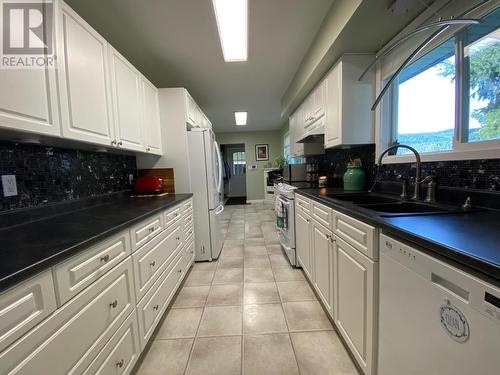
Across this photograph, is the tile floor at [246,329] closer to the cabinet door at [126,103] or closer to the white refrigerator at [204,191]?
the white refrigerator at [204,191]

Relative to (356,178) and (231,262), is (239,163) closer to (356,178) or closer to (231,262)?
(231,262)

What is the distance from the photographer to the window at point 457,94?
3.56ft

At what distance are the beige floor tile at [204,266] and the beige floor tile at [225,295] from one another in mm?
432

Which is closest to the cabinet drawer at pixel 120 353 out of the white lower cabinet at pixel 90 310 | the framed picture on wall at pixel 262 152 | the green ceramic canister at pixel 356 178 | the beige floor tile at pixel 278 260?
the white lower cabinet at pixel 90 310

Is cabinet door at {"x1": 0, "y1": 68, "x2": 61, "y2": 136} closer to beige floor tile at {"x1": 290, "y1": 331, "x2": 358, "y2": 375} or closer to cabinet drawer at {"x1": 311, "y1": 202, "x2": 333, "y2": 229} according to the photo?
cabinet drawer at {"x1": 311, "y1": 202, "x2": 333, "y2": 229}

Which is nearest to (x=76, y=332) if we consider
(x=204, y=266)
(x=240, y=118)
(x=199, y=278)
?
(x=199, y=278)

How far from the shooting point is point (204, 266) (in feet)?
8.73

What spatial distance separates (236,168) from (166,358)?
7.38 metres

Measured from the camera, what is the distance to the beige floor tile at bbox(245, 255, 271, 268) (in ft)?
8.59

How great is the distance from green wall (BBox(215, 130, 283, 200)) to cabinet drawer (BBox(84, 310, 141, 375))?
19.8 feet

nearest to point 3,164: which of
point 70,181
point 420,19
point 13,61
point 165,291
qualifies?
point 70,181

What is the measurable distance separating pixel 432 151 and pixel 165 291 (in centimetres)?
216

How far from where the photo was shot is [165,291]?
169cm

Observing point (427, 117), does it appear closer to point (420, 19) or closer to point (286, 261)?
point (420, 19)
